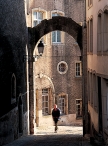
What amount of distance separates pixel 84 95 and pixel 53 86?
8196 mm

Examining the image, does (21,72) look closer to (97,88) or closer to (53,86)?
(97,88)

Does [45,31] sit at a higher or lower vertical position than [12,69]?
higher

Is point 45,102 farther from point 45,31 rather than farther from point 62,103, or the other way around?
point 45,31

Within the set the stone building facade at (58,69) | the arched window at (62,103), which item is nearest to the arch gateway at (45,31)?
the stone building facade at (58,69)

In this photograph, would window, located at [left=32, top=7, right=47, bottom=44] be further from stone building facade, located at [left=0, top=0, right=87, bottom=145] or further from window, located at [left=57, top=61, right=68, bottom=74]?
window, located at [left=57, top=61, right=68, bottom=74]

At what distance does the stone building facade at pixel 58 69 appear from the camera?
29.9m

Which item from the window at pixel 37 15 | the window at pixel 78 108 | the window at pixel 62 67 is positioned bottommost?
the window at pixel 78 108

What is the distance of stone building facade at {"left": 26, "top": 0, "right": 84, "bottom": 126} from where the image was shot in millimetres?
29859

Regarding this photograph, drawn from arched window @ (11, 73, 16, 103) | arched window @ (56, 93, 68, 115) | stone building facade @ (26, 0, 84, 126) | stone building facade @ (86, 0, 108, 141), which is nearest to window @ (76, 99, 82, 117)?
stone building facade @ (26, 0, 84, 126)

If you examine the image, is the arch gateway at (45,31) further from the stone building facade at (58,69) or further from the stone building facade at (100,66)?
the stone building facade at (58,69)

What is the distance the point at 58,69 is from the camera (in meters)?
30.8

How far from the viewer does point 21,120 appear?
20.3 meters

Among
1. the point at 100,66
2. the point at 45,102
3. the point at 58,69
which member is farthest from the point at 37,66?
the point at 100,66

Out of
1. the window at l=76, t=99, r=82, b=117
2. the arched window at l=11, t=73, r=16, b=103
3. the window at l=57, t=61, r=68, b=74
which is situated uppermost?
the window at l=57, t=61, r=68, b=74
